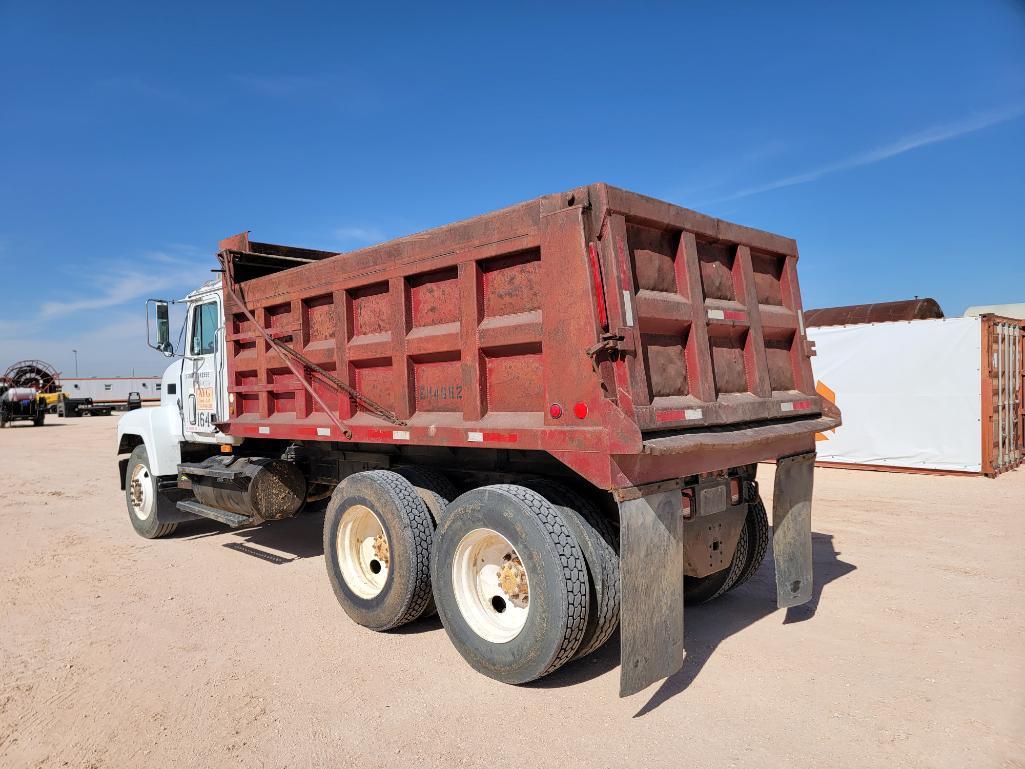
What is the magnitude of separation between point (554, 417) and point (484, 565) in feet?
3.77

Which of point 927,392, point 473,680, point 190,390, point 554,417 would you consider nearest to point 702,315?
point 554,417

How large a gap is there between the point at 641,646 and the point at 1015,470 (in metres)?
11.4

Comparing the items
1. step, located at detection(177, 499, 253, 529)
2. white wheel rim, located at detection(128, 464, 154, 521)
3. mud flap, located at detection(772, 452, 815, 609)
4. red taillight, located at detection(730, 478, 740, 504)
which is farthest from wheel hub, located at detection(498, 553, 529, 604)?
white wheel rim, located at detection(128, 464, 154, 521)

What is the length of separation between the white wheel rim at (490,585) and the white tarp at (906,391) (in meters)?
10.2

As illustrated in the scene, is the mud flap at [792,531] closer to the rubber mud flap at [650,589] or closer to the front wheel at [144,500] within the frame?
the rubber mud flap at [650,589]

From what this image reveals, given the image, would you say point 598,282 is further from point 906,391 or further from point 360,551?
point 906,391

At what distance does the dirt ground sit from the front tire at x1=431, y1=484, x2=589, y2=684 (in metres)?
0.26

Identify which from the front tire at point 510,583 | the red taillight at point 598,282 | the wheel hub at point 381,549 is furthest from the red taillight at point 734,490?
the wheel hub at point 381,549

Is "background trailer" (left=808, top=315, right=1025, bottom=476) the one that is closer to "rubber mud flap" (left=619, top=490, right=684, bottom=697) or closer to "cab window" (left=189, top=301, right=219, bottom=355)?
"rubber mud flap" (left=619, top=490, right=684, bottom=697)

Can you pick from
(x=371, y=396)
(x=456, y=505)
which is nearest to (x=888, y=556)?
(x=456, y=505)

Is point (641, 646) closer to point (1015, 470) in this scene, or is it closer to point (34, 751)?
point (34, 751)

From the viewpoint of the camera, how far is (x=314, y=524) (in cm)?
845

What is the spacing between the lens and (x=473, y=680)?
3.92 meters

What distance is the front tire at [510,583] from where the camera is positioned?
11.6 feet
